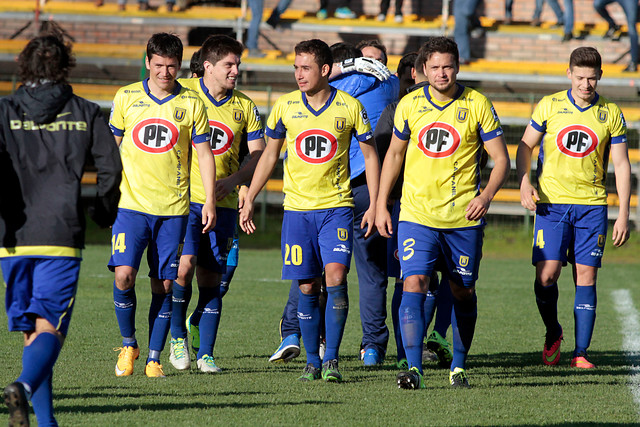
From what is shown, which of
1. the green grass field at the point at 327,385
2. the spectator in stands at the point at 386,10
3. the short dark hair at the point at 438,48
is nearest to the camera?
the green grass field at the point at 327,385

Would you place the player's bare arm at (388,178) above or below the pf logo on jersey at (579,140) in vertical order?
below

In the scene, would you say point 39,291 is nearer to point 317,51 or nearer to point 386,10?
point 317,51

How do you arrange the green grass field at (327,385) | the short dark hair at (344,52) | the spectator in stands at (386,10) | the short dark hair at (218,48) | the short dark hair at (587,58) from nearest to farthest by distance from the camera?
1. the green grass field at (327,385)
2. the short dark hair at (218,48)
3. the short dark hair at (587,58)
4. the short dark hair at (344,52)
5. the spectator in stands at (386,10)

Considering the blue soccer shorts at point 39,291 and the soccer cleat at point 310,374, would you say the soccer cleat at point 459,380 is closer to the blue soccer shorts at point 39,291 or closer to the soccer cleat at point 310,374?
the soccer cleat at point 310,374

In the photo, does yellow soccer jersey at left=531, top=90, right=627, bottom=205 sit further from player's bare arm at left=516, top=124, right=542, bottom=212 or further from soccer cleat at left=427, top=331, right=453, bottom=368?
soccer cleat at left=427, top=331, right=453, bottom=368

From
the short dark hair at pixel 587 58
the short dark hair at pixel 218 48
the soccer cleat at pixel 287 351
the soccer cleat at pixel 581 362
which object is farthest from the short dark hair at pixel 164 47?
the soccer cleat at pixel 581 362

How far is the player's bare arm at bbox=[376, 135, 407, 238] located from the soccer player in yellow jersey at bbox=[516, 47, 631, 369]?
1317 millimetres

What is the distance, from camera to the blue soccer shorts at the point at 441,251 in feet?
18.5

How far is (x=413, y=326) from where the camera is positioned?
18.2 feet

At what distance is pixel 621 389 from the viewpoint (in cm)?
579

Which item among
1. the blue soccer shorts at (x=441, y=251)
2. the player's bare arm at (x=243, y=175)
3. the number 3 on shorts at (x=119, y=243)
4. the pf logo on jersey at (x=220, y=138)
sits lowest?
the number 3 on shorts at (x=119, y=243)

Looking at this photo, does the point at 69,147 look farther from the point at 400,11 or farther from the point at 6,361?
the point at 400,11

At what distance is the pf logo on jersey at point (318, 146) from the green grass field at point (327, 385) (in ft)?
4.52

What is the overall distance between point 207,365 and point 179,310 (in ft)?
1.42
